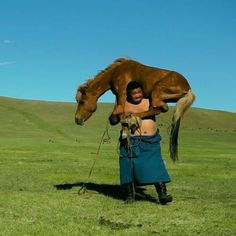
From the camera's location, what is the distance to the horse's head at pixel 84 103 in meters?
12.3

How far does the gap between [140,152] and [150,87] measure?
132 centimetres

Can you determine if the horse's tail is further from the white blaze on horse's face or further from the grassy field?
the white blaze on horse's face

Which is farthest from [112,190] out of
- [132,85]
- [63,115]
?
[63,115]

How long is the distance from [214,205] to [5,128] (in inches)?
2062

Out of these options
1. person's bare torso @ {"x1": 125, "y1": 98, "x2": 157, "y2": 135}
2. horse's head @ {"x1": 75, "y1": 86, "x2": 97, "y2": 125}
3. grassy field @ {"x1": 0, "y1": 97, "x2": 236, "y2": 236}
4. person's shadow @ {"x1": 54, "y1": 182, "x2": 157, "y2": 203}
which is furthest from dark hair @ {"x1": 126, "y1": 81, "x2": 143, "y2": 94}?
person's shadow @ {"x1": 54, "y1": 182, "x2": 157, "y2": 203}

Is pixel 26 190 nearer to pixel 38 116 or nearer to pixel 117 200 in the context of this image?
pixel 117 200

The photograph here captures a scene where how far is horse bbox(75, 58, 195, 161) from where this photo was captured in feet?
37.1

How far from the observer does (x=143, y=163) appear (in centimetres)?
1130

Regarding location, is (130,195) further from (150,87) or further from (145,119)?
(150,87)

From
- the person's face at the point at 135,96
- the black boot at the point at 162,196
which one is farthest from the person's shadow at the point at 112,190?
the person's face at the point at 135,96

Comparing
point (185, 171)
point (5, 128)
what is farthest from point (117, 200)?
point (5, 128)

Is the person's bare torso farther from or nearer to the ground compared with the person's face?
nearer to the ground

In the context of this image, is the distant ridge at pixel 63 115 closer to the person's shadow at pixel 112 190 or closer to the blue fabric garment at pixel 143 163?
the person's shadow at pixel 112 190

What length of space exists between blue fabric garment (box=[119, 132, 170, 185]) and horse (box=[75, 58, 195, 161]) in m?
0.40
